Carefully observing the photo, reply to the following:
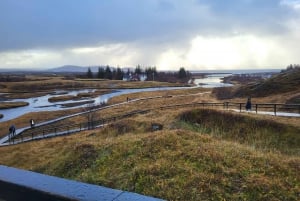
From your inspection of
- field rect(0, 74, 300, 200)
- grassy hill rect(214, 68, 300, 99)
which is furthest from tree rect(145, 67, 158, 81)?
field rect(0, 74, 300, 200)

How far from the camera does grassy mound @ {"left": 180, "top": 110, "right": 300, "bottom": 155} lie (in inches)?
589

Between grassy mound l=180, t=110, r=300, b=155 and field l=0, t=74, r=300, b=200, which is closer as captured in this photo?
field l=0, t=74, r=300, b=200

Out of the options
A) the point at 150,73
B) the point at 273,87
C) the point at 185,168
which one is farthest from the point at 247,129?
the point at 150,73

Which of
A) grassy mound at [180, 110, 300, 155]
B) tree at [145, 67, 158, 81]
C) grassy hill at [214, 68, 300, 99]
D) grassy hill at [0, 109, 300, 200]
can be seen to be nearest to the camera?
grassy hill at [0, 109, 300, 200]

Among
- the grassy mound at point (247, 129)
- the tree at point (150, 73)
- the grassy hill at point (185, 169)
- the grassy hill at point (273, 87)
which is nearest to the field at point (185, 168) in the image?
the grassy hill at point (185, 169)

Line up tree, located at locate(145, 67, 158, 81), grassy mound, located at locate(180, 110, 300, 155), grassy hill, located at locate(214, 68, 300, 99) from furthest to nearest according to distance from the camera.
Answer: tree, located at locate(145, 67, 158, 81)
grassy hill, located at locate(214, 68, 300, 99)
grassy mound, located at locate(180, 110, 300, 155)

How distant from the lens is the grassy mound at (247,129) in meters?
15.0

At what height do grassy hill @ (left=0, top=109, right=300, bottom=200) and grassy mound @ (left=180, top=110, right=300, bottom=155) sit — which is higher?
grassy hill @ (left=0, top=109, right=300, bottom=200)

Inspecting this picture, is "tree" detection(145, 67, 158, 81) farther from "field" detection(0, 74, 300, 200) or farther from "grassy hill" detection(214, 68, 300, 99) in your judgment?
"field" detection(0, 74, 300, 200)

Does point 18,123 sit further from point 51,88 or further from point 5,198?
point 51,88

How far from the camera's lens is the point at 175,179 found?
779 cm

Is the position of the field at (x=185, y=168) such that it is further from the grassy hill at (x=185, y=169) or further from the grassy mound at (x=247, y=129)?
the grassy mound at (x=247, y=129)

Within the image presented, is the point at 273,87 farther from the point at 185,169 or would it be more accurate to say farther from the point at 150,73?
the point at 150,73

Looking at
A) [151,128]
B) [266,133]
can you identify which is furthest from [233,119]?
[151,128]
